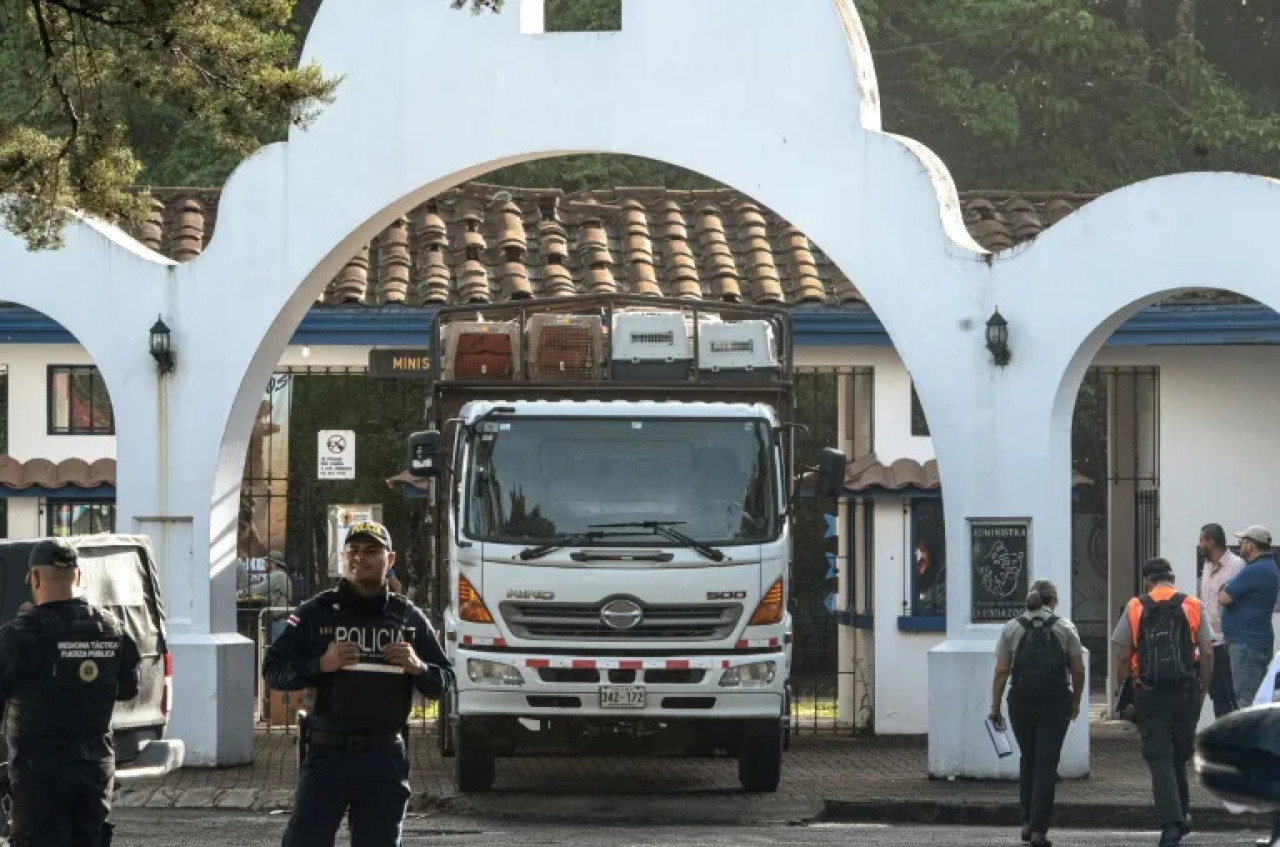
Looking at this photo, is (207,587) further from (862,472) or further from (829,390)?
(829,390)

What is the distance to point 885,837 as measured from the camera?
15.0m

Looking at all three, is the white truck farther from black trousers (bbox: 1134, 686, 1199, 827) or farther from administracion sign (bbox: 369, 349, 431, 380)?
administracion sign (bbox: 369, 349, 431, 380)

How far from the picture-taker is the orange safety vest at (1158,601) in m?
14.5

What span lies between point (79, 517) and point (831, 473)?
31.6 ft

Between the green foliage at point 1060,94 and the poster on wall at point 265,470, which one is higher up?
the green foliage at point 1060,94

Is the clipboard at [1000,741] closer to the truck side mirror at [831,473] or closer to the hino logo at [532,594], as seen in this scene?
the truck side mirror at [831,473]

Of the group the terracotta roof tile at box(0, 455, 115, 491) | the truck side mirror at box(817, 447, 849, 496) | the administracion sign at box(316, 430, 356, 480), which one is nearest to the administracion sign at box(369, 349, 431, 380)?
the administracion sign at box(316, 430, 356, 480)

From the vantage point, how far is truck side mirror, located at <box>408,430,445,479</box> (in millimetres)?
17406

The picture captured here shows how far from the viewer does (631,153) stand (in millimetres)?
17828

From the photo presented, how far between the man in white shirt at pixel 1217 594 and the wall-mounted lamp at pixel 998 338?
233 cm

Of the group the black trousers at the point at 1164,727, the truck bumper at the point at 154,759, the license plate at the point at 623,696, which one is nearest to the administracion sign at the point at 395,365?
the license plate at the point at 623,696

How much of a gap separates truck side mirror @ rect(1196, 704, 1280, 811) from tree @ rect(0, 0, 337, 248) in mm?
8249

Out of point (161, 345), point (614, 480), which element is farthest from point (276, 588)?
point (614, 480)

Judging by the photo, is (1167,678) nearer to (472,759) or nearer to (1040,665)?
(1040,665)
